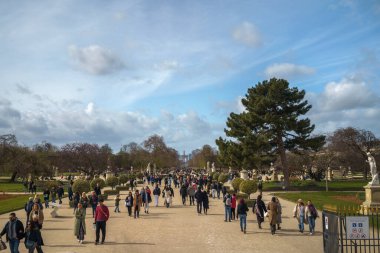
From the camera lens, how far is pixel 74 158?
8219cm

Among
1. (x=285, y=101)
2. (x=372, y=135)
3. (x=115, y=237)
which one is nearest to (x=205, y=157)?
(x=372, y=135)

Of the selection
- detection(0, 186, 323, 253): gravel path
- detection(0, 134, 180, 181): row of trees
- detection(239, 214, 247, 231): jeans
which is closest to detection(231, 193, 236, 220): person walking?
detection(0, 186, 323, 253): gravel path

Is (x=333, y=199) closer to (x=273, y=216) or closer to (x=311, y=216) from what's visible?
(x=311, y=216)

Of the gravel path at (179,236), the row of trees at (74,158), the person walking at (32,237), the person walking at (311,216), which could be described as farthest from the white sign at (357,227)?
the row of trees at (74,158)

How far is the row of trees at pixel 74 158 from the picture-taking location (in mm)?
59869

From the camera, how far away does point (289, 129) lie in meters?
41.2

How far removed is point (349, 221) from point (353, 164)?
54.4 metres

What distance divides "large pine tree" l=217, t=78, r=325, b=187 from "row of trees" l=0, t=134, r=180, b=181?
32544mm

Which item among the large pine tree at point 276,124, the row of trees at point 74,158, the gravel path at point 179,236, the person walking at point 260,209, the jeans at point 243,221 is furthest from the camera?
the row of trees at point 74,158

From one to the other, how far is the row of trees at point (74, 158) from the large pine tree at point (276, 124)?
107ft

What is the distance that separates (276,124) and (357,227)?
30.6m

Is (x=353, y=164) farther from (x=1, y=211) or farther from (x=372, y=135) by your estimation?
(x=1, y=211)

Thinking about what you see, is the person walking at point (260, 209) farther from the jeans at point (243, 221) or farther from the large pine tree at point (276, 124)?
the large pine tree at point (276, 124)

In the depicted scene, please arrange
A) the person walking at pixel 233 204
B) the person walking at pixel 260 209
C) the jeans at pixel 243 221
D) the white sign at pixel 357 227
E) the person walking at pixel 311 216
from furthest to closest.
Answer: the person walking at pixel 233 204 → the person walking at pixel 260 209 → the jeans at pixel 243 221 → the person walking at pixel 311 216 → the white sign at pixel 357 227
